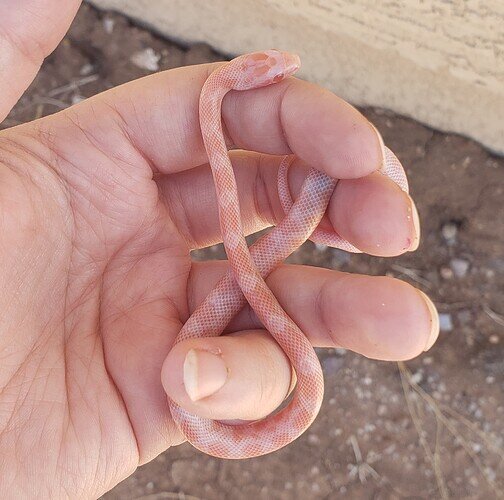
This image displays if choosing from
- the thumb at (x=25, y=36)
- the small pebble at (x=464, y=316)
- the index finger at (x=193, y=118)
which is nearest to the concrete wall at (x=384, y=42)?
the small pebble at (x=464, y=316)

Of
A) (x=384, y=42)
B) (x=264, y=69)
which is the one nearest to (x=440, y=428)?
(x=384, y=42)

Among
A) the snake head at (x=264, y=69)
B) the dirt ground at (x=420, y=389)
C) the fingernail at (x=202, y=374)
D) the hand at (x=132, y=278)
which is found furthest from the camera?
the dirt ground at (x=420, y=389)

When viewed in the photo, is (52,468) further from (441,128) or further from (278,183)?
(441,128)

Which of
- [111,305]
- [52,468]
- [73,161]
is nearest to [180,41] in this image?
[73,161]

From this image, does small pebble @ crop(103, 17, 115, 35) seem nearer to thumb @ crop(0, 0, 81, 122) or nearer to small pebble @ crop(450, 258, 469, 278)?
thumb @ crop(0, 0, 81, 122)

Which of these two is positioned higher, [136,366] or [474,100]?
[136,366]

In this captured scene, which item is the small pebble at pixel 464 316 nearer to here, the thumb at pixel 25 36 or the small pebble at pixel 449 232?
the small pebble at pixel 449 232
